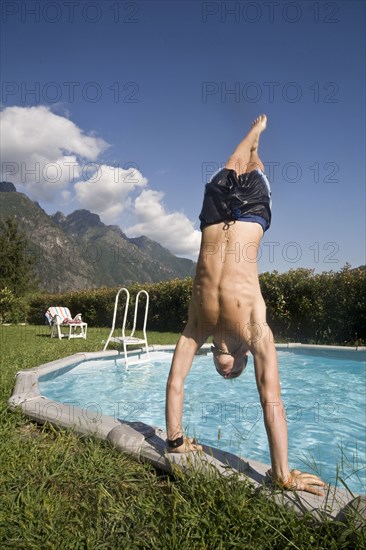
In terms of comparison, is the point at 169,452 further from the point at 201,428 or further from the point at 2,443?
the point at 201,428

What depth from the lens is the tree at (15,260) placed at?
33.3 meters

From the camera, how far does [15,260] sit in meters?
34.1

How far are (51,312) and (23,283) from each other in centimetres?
2240

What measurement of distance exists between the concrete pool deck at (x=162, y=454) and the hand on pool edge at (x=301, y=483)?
0.04 metres

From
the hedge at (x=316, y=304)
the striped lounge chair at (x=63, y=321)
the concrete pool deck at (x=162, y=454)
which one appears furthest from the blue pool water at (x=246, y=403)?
the striped lounge chair at (x=63, y=321)

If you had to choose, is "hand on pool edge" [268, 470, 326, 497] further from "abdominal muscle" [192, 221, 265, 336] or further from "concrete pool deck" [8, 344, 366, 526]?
"abdominal muscle" [192, 221, 265, 336]

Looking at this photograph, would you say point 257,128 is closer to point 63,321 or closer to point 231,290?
point 231,290

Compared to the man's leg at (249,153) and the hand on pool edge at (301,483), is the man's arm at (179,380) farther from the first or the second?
the man's leg at (249,153)

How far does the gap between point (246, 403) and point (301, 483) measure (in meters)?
4.29

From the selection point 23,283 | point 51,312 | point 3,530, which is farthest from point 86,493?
point 23,283

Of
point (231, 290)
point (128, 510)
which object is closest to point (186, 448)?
point (128, 510)

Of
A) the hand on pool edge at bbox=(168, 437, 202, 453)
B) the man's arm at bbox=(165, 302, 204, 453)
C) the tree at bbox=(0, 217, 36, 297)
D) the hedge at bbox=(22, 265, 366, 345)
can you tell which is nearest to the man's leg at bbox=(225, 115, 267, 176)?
the man's arm at bbox=(165, 302, 204, 453)

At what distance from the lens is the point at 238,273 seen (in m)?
2.31

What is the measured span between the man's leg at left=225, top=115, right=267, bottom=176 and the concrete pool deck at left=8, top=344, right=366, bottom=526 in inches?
70.4
